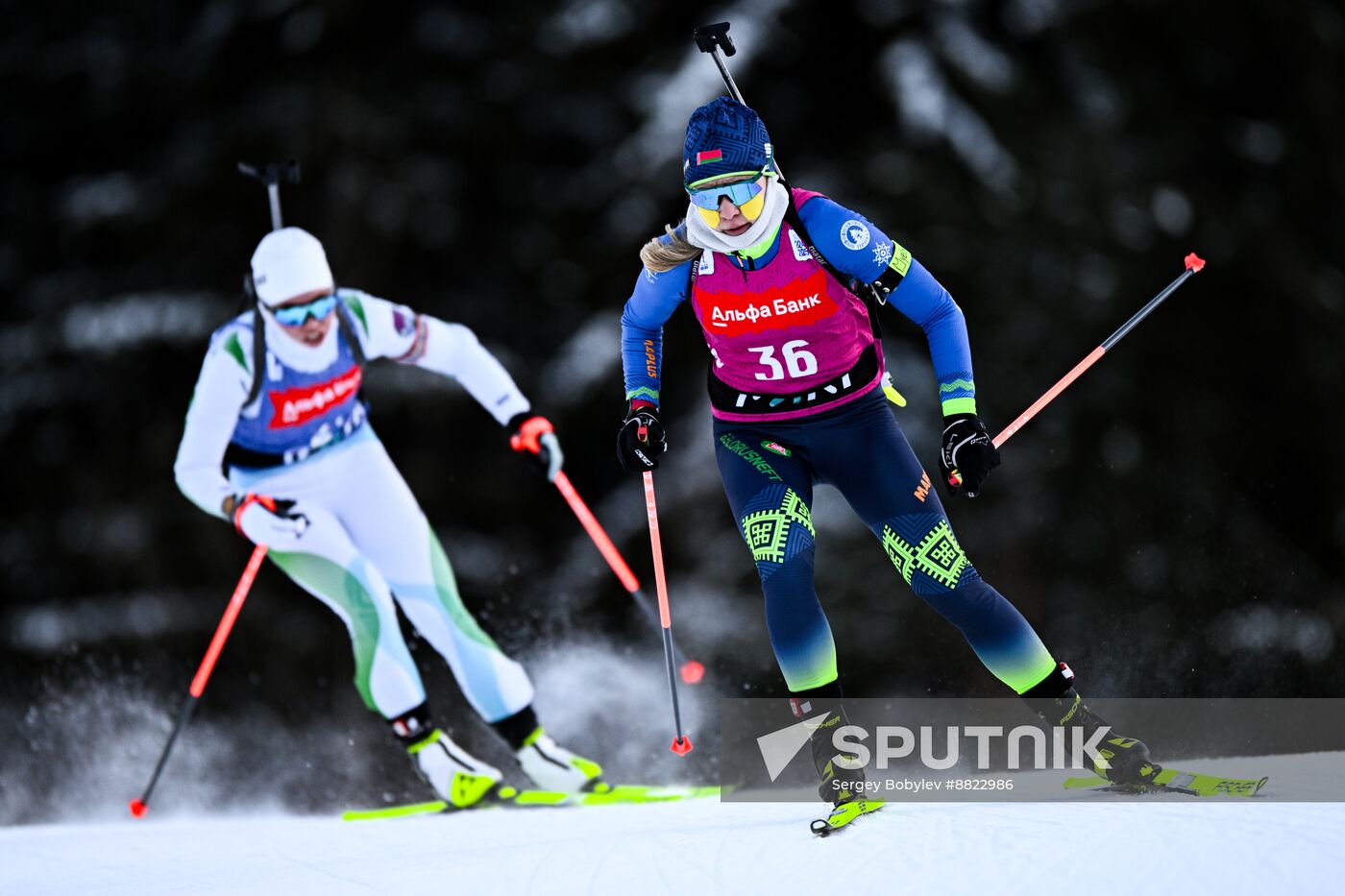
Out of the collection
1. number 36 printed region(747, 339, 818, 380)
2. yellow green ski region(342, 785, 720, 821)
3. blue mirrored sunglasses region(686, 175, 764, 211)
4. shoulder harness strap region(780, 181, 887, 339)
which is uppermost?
blue mirrored sunglasses region(686, 175, 764, 211)

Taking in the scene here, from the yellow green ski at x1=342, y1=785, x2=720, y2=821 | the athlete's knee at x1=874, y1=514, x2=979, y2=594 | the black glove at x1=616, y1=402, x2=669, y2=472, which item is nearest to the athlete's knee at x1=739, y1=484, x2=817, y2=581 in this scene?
the athlete's knee at x1=874, y1=514, x2=979, y2=594

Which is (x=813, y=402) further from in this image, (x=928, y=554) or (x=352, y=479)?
(x=352, y=479)

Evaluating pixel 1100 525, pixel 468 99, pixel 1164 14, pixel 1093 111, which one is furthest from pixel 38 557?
pixel 1164 14

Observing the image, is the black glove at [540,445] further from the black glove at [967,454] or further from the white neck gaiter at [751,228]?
the black glove at [967,454]

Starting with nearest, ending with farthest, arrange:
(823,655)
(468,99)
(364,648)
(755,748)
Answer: (823,655), (364,648), (755,748), (468,99)

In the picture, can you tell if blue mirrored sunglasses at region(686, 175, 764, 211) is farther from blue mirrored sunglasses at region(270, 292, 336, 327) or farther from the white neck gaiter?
blue mirrored sunglasses at region(270, 292, 336, 327)

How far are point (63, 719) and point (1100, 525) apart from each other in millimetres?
3904

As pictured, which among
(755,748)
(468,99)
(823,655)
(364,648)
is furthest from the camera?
(468,99)

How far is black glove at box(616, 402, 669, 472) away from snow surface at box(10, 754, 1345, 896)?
35.1 inches

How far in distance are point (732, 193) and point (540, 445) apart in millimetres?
1313

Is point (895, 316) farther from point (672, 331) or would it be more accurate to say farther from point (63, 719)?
point (63, 719)

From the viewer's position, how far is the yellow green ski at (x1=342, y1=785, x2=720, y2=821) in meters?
3.85

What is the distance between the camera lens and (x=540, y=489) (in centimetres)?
482

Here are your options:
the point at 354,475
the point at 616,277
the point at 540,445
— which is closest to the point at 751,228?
the point at 540,445
